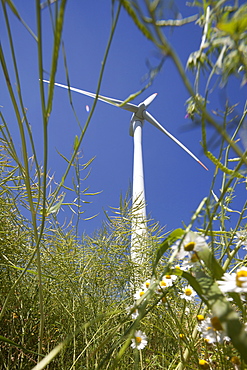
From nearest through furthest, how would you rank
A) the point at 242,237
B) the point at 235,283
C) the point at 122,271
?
the point at 235,283 → the point at 242,237 → the point at 122,271

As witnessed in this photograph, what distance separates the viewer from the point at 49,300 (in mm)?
534

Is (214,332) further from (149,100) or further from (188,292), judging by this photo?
(149,100)

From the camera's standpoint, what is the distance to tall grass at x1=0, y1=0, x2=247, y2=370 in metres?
0.15

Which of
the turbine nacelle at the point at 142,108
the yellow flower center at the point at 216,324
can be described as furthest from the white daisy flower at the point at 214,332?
the turbine nacelle at the point at 142,108

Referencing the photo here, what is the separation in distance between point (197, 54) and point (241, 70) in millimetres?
46

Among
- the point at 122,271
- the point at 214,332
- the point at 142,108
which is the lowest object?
the point at 214,332

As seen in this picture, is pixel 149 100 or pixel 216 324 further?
pixel 149 100

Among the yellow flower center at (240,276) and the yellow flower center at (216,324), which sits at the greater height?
the yellow flower center at (240,276)

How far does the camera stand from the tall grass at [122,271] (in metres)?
0.15

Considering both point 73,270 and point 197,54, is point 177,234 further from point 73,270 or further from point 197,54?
point 73,270

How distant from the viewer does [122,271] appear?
0.54m

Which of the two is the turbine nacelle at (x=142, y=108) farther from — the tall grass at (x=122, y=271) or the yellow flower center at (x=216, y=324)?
the yellow flower center at (x=216, y=324)

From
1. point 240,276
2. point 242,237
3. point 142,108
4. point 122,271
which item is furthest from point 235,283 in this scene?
point 142,108

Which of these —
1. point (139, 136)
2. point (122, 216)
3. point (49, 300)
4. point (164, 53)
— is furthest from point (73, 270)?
point (139, 136)
